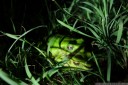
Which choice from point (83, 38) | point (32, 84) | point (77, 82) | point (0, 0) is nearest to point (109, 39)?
point (83, 38)

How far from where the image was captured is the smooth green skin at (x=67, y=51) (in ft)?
4.43

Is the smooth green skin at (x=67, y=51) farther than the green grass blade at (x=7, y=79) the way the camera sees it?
Yes

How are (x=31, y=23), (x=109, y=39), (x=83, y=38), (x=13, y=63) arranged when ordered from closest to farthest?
(x=13, y=63) → (x=109, y=39) → (x=83, y=38) → (x=31, y=23)

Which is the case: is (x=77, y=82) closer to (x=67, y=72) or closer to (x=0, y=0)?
(x=67, y=72)

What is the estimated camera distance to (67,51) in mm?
1390

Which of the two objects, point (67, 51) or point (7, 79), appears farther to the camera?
point (67, 51)

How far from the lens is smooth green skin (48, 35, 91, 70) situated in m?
1.35

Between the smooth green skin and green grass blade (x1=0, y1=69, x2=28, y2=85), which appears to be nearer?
green grass blade (x1=0, y1=69, x2=28, y2=85)

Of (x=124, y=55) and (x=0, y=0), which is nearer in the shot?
(x=124, y=55)

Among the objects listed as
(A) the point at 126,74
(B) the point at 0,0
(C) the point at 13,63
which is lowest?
(A) the point at 126,74

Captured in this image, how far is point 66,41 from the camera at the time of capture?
1437 mm


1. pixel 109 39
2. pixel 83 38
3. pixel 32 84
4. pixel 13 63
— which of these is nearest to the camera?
pixel 32 84

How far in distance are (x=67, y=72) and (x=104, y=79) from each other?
0.16 m

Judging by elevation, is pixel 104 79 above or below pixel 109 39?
below
